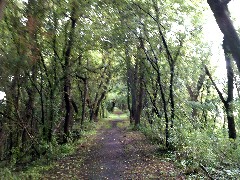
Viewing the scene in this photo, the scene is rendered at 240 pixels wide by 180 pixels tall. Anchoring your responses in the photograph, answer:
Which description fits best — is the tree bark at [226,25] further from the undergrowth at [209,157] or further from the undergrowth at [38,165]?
the undergrowth at [38,165]

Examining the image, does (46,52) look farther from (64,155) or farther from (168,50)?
(168,50)

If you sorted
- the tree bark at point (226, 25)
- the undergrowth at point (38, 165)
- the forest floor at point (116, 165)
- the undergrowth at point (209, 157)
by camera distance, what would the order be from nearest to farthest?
the tree bark at point (226, 25)
the undergrowth at point (209, 157)
the undergrowth at point (38, 165)
the forest floor at point (116, 165)

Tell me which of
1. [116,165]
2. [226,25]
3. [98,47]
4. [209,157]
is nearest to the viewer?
[226,25]

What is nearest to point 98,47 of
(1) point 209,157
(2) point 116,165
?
(2) point 116,165

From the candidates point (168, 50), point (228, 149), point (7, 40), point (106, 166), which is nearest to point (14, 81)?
point (7, 40)

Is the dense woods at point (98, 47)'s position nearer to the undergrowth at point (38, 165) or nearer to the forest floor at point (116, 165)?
the undergrowth at point (38, 165)

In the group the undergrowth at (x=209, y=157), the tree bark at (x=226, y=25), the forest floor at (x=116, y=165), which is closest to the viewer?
the tree bark at (x=226, y=25)

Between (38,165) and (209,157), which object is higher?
(209,157)

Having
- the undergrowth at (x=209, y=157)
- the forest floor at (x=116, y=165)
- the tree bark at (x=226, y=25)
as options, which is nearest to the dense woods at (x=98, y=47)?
the undergrowth at (x=209, y=157)

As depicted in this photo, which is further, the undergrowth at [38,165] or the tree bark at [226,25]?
the undergrowth at [38,165]

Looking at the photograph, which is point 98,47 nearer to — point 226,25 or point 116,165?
point 116,165

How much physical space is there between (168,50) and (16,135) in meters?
11.4

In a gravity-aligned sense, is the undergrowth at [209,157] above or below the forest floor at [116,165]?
above

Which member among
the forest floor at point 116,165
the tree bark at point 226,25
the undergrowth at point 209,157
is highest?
the tree bark at point 226,25
